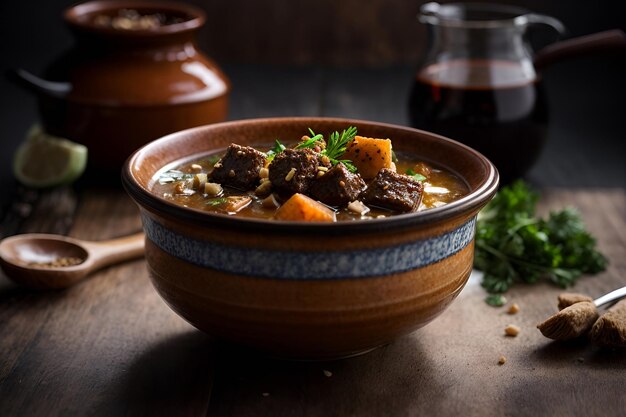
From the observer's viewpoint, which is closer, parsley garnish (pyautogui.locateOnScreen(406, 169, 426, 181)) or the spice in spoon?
parsley garnish (pyautogui.locateOnScreen(406, 169, 426, 181))

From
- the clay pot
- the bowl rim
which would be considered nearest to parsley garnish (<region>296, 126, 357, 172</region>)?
the bowl rim

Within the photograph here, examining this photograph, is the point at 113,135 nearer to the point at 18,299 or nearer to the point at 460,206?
the point at 18,299

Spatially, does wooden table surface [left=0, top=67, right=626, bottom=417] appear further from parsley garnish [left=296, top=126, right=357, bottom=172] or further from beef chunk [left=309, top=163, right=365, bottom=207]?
parsley garnish [left=296, top=126, right=357, bottom=172]

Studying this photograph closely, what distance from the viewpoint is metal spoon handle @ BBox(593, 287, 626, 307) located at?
2912 mm

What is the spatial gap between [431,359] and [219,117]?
85.6 inches

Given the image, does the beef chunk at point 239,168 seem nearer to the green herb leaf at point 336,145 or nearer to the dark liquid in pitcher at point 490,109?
the green herb leaf at point 336,145

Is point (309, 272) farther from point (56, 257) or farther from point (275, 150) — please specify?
point (56, 257)

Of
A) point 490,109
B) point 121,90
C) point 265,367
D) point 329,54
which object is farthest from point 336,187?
point 329,54

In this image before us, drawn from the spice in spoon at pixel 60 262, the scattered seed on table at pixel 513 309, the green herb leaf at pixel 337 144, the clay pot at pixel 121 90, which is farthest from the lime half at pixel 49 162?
the scattered seed on table at pixel 513 309

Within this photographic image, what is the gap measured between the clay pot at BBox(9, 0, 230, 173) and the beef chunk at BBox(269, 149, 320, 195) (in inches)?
A: 69.6

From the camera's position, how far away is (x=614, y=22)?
6.14 meters

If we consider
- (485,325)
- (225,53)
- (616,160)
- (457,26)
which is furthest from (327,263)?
(225,53)

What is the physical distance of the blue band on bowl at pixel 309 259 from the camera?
221 centimetres

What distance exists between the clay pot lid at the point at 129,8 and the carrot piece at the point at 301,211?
2121 millimetres
